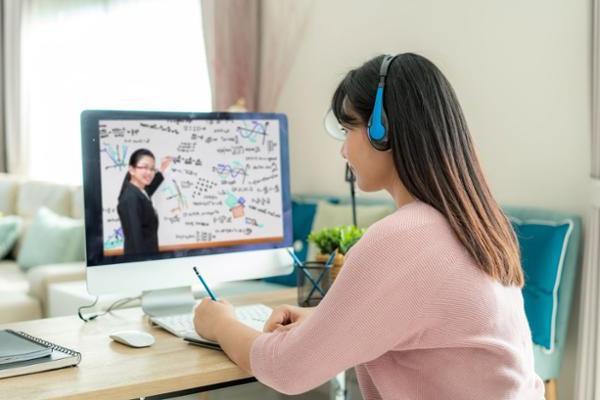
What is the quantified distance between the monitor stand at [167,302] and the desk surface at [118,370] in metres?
0.10

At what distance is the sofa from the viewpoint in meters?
3.73

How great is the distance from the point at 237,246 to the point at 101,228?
0.34m

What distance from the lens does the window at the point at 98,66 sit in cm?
481

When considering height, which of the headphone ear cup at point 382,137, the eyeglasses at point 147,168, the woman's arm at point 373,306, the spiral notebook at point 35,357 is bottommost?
the spiral notebook at point 35,357

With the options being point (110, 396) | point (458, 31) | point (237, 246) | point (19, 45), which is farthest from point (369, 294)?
point (19, 45)

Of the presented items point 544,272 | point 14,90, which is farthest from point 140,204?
point 14,90

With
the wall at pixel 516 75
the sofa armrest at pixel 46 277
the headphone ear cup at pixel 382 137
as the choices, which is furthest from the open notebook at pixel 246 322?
the sofa armrest at pixel 46 277

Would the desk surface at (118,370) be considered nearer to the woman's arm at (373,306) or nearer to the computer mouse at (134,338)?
the computer mouse at (134,338)

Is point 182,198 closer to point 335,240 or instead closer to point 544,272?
point 335,240

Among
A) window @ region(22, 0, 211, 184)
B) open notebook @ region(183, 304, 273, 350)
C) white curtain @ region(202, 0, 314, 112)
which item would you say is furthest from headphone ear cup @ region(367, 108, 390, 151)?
window @ region(22, 0, 211, 184)

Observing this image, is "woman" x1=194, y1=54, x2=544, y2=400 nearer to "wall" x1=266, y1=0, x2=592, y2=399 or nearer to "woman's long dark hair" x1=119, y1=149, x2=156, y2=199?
"woman's long dark hair" x1=119, y1=149, x2=156, y2=199

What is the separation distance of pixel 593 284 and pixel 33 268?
2.76m

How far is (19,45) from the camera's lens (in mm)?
6352

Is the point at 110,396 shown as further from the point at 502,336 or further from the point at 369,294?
the point at 502,336
